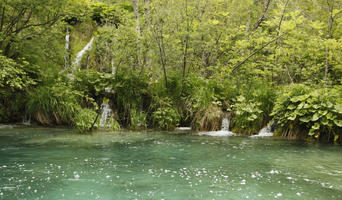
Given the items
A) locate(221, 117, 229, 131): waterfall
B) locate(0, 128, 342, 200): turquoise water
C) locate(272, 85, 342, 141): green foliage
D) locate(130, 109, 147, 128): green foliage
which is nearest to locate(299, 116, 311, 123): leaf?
locate(272, 85, 342, 141): green foliage

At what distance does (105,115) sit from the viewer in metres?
11.3

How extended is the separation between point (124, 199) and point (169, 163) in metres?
2.02

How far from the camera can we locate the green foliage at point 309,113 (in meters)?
8.15

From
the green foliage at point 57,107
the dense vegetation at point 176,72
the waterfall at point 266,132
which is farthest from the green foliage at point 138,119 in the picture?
the waterfall at point 266,132

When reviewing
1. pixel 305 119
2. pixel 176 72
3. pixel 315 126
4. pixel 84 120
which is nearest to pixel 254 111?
pixel 305 119

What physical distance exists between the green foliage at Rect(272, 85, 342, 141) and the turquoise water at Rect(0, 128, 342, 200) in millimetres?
714

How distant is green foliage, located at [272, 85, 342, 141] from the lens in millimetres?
8148

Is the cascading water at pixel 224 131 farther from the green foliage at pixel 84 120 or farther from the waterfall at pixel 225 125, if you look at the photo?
the green foliage at pixel 84 120

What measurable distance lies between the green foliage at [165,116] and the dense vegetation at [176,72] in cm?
4

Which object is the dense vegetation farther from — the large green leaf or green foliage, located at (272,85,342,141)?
the large green leaf

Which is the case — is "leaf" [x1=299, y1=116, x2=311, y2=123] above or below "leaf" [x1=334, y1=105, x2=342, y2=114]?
below

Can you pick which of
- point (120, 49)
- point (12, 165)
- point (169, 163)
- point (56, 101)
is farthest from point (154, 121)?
point (12, 165)

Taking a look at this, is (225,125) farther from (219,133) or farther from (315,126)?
(315,126)

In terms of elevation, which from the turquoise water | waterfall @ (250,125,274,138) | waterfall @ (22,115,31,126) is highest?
waterfall @ (250,125,274,138)
